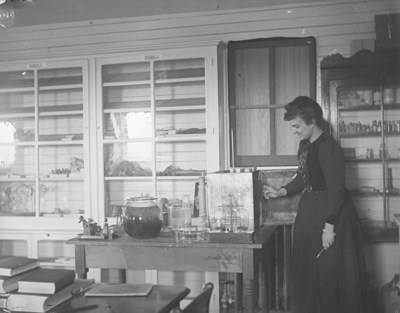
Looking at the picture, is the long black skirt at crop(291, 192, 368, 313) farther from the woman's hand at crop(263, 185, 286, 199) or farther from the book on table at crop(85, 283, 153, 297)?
the book on table at crop(85, 283, 153, 297)

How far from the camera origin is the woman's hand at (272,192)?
12.5 feet

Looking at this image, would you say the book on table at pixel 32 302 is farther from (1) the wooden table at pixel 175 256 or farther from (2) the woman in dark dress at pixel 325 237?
(2) the woman in dark dress at pixel 325 237

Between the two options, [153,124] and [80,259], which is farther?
[153,124]

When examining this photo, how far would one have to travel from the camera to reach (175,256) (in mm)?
2947

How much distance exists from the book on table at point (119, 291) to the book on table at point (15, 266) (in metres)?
Answer: 0.26

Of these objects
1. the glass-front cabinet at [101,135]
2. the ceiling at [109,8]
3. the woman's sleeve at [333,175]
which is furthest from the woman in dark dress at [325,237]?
the ceiling at [109,8]

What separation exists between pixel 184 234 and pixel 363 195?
179 centimetres

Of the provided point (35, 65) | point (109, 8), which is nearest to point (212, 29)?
point (109, 8)

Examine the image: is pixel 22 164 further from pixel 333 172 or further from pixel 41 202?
pixel 333 172

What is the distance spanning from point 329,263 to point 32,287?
2.23m

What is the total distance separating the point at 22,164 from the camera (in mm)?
4594

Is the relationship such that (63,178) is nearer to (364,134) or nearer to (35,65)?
(35,65)

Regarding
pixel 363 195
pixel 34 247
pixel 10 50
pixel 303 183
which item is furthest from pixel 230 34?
pixel 34 247

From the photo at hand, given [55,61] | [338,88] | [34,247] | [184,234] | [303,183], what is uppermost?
[55,61]
